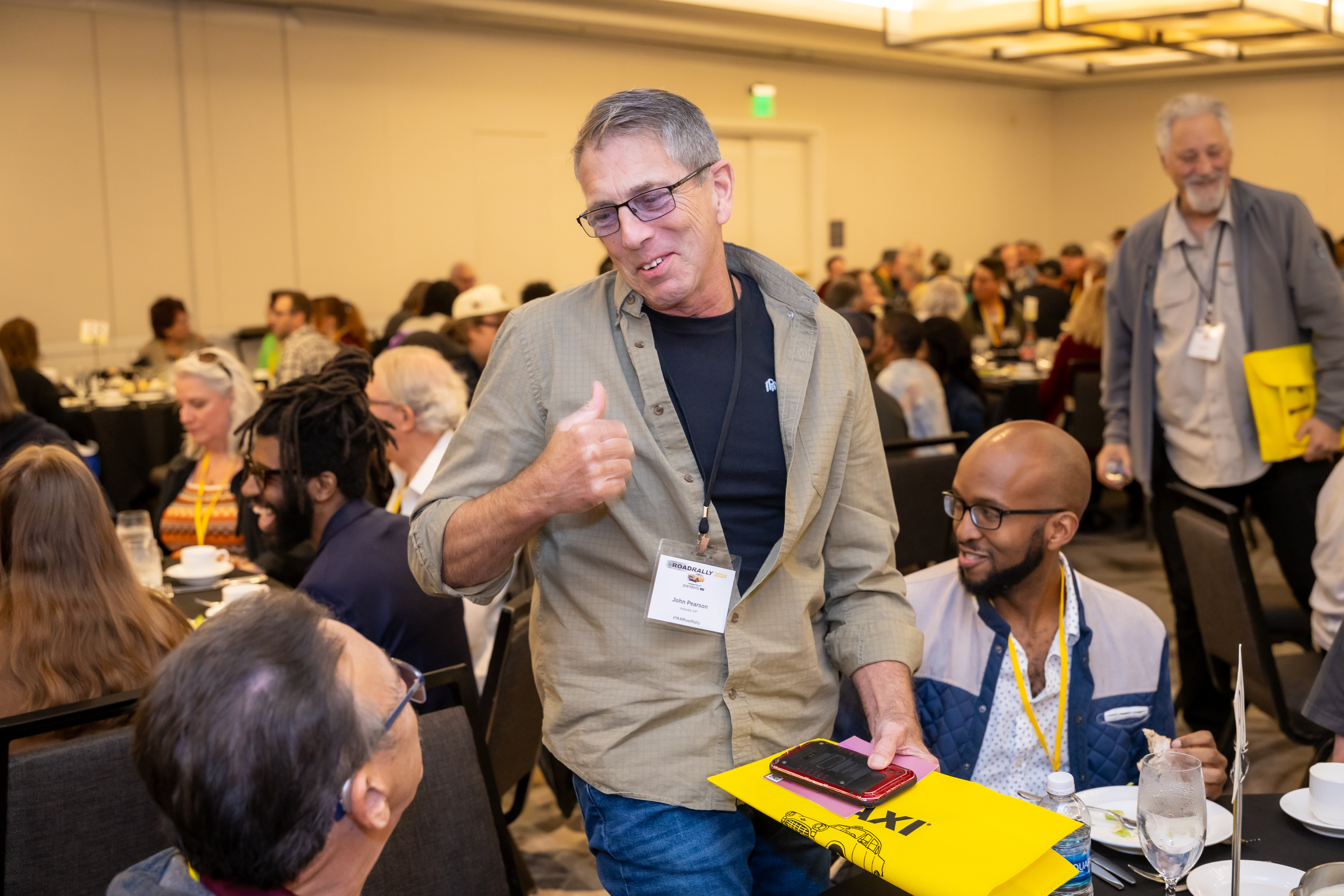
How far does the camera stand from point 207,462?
3865 mm

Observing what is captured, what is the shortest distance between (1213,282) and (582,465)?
268 centimetres

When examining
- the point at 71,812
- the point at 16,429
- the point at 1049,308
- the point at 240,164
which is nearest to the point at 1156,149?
the point at 1049,308

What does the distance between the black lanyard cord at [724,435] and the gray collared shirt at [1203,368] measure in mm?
2301

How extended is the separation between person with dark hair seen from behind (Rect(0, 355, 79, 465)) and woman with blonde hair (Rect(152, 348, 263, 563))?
0.35 m

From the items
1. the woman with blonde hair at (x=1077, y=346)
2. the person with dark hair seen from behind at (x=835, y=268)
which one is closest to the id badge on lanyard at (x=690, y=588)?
the woman with blonde hair at (x=1077, y=346)

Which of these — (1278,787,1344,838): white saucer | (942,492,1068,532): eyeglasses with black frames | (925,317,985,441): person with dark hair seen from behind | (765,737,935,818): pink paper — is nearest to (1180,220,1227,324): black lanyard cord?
(942,492,1068,532): eyeglasses with black frames

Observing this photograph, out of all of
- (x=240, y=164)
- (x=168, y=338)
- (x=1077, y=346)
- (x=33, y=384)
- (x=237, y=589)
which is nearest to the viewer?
(x=237, y=589)

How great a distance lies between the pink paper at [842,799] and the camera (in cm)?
125

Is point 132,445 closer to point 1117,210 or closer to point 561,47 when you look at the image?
point 561,47

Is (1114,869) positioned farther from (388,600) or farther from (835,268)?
(835,268)

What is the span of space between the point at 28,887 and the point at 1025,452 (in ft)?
5.59

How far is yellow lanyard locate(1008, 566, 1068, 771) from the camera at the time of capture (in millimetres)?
2004

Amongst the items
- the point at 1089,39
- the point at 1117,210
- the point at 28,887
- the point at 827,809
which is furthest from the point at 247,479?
the point at 1117,210

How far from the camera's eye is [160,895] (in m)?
1.11
